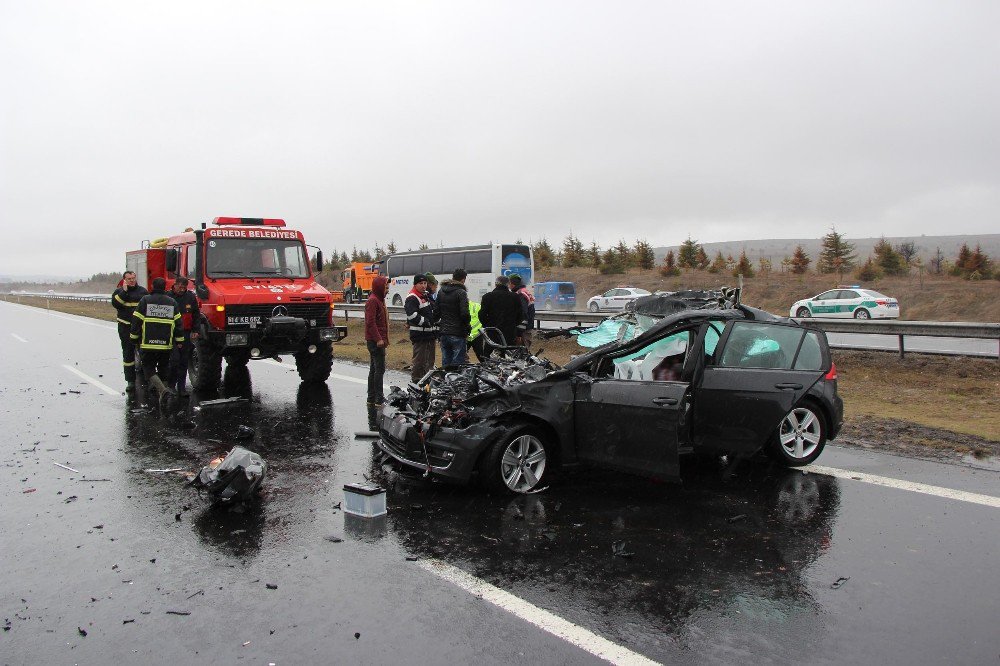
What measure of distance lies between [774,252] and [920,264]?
283ft

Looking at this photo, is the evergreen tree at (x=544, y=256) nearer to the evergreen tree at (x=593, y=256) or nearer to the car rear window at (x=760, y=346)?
the evergreen tree at (x=593, y=256)

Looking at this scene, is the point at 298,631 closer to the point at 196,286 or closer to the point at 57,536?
the point at 57,536

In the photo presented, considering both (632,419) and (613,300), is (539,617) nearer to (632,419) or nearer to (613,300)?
(632,419)

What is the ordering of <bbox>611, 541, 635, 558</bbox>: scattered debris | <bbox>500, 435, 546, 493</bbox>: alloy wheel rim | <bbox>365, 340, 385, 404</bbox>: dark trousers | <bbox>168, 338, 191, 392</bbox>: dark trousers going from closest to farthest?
<bbox>611, 541, 635, 558</bbox>: scattered debris < <bbox>500, 435, 546, 493</bbox>: alloy wheel rim < <bbox>365, 340, 385, 404</bbox>: dark trousers < <bbox>168, 338, 191, 392</bbox>: dark trousers

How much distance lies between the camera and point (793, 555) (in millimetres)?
4785

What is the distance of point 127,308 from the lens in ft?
36.4

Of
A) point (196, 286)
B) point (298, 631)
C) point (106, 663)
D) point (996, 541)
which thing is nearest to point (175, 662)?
point (106, 663)

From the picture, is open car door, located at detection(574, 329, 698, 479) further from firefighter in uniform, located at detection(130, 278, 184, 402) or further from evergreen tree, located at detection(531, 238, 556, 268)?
evergreen tree, located at detection(531, 238, 556, 268)

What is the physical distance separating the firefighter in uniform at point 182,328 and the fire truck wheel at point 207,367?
0.83ft

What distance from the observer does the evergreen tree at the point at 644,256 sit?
5131 centimetres

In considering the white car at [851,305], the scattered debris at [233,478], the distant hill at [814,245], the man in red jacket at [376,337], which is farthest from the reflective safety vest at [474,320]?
the distant hill at [814,245]

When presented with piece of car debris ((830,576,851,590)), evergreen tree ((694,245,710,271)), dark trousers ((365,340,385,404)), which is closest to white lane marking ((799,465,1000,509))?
piece of car debris ((830,576,851,590))

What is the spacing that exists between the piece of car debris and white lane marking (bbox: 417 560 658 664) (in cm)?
151

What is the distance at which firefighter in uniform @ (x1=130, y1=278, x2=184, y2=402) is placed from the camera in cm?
1001
